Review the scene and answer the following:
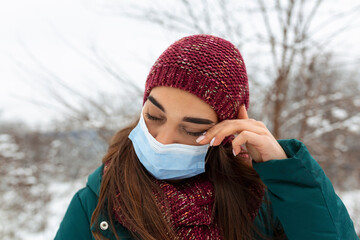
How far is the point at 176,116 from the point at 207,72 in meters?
0.23

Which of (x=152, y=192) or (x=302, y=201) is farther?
(x=152, y=192)

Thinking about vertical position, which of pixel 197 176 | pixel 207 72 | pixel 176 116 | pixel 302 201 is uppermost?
pixel 207 72

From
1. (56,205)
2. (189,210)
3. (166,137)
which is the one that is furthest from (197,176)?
(56,205)

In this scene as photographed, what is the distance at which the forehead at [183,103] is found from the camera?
120 centimetres

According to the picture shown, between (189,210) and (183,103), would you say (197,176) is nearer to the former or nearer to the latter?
(189,210)

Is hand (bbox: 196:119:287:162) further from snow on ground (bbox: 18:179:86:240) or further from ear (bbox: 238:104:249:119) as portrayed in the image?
snow on ground (bbox: 18:179:86:240)

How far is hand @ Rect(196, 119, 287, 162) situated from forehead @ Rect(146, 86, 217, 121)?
0.29 feet

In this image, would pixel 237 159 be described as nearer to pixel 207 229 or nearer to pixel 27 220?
pixel 207 229

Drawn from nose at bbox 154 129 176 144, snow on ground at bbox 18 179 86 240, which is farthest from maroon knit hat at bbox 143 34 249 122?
snow on ground at bbox 18 179 86 240

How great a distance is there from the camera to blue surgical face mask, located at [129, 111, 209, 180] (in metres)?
1.28

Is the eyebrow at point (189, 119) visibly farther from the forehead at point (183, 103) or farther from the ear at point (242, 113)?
the ear at point (242, 113)

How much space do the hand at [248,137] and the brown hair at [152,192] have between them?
26cm

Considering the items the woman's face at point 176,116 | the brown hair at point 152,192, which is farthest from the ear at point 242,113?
the brown hair at point 152,192

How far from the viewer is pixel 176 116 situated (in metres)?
1.20
